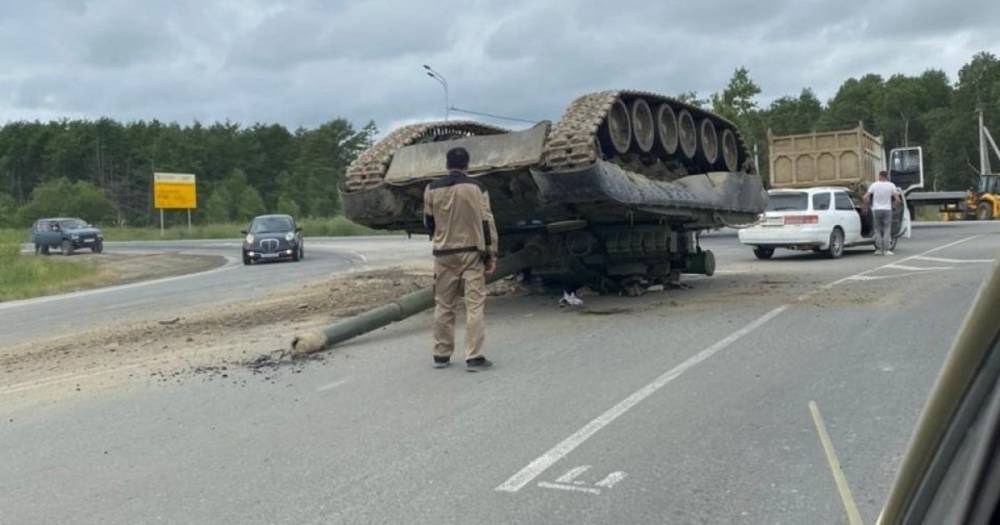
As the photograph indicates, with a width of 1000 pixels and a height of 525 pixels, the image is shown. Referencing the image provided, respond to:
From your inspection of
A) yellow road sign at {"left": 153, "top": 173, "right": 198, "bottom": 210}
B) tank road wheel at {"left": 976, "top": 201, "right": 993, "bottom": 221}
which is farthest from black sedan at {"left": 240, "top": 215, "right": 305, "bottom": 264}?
yellow road sign at {"left": 153, "top": 173, "right": 198, "bottom": 210}

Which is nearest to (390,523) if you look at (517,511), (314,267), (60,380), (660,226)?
(517,511)

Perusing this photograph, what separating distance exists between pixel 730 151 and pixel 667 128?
2189mm

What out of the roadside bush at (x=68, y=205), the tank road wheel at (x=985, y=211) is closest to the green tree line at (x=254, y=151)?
Answer: the roadside bush at (x=68, y=205)

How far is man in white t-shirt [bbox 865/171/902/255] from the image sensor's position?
18.2m

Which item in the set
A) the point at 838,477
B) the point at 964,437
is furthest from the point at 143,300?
the point at 964,437

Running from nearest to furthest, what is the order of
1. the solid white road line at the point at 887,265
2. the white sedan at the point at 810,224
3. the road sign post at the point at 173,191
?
the solid white road line at the point at 887,265 < the white sedan at the point at 810,224 < the road sign post at the point at 173,191

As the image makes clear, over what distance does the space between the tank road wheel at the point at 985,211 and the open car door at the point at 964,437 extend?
4333cm

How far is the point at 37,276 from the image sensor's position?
24578mm

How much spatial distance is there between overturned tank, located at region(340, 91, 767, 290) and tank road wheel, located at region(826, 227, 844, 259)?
634 cm

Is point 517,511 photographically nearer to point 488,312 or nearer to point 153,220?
point 488,312

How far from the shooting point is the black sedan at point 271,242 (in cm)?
2786

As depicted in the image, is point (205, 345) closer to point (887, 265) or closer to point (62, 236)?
point (887, 265)

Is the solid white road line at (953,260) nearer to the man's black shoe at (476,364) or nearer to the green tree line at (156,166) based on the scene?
the man's black shoe at (476,364)

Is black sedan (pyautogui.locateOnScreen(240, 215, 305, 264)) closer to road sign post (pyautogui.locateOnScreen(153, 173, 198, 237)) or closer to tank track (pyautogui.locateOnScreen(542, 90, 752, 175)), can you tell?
tank track (pyautogui.locateOnScreen(542, 90, 752, 175))
